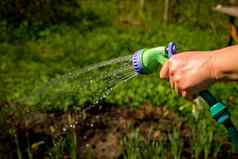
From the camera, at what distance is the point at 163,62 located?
6.06 feet

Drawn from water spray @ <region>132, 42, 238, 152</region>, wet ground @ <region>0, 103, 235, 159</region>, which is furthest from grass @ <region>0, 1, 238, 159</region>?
water spray @ <region>132, 42, 238, 152</region>

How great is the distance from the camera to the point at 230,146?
3330mm

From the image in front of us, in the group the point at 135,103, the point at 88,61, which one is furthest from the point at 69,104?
the point at 88,61

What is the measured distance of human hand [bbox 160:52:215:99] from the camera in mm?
1657

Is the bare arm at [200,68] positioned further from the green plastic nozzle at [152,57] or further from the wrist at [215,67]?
the green plastic nozzle at [152,57]

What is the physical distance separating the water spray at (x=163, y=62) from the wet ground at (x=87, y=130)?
1084mm

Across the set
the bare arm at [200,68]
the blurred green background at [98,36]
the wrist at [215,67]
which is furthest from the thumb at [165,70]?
the blurred green background at [98,36]

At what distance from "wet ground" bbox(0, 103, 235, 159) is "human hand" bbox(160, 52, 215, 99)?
124 cm

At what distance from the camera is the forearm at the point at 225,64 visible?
62.7 inches

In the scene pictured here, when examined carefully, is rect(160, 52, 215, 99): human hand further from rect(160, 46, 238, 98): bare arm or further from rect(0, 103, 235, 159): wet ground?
rect(0, 103, 235, 159): wet ground

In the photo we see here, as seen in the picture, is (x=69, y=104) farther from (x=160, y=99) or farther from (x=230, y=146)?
(x=230, y=146)

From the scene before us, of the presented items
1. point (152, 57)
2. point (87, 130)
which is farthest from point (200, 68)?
point (87, 130)

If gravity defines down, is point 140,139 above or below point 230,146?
above

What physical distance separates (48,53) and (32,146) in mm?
2389
